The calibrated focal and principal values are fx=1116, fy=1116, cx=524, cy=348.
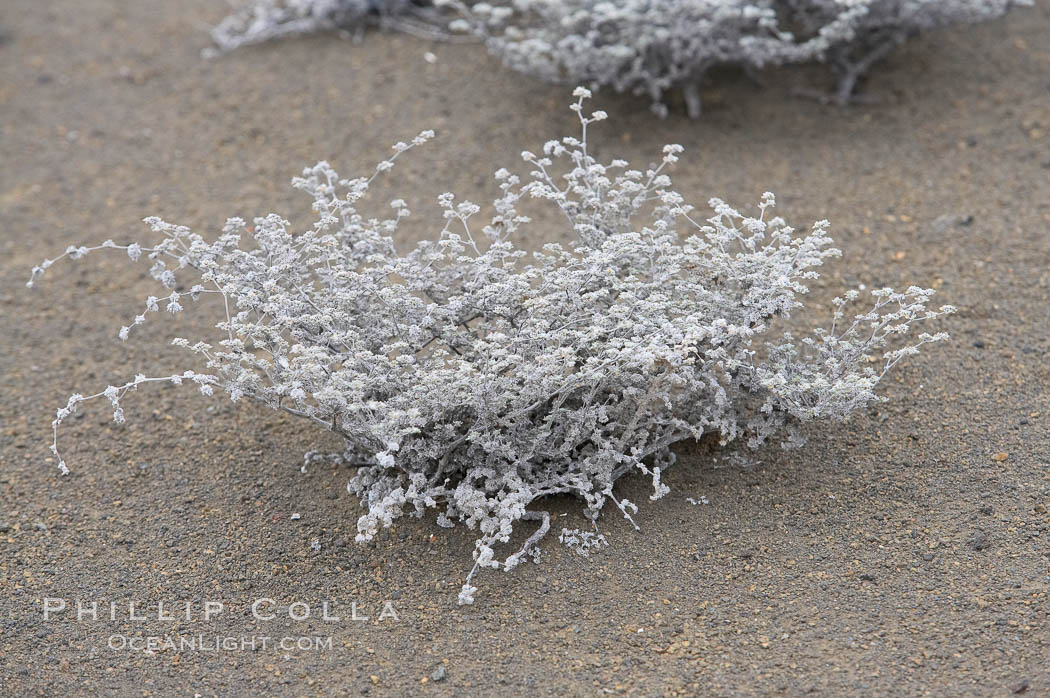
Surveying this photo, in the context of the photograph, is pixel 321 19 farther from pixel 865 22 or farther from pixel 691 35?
pixel 865 22

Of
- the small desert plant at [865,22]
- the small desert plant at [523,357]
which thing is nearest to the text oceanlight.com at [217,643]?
the small desert plant at [523,357]

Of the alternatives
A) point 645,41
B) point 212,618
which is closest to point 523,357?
point 212,618

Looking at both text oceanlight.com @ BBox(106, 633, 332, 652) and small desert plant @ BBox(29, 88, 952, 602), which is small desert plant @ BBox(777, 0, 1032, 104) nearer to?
small desert plant @ BBox(29, 88, 952, 602)

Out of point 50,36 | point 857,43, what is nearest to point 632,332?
point 857,43

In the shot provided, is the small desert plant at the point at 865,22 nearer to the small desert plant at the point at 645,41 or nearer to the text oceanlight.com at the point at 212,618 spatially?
the small desert plant at the point at 645,41

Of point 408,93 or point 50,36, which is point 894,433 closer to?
point 408,93
